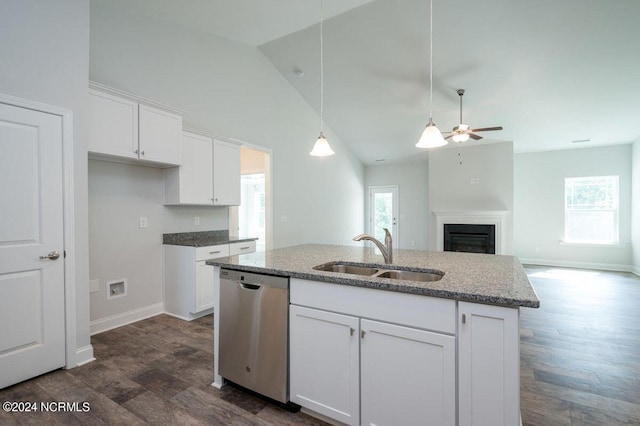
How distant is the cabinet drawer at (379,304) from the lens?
1.34 meters

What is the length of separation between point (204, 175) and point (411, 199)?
559 centimetres

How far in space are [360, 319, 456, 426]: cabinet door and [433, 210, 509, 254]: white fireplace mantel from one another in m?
5.45

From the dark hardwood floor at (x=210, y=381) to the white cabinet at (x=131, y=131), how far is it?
1.71m

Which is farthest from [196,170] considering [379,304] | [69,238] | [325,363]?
[379,304]

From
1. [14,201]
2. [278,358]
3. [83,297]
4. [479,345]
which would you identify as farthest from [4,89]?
[479,345]

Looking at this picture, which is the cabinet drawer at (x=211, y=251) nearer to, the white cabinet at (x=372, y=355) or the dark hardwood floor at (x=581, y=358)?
the white cabinet at (x=372, y=355)

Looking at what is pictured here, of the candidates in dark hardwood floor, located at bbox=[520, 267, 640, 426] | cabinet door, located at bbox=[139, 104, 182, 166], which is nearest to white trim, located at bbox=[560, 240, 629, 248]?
dark hardwood floor, located at bbox=[520, 267, 640, 426]

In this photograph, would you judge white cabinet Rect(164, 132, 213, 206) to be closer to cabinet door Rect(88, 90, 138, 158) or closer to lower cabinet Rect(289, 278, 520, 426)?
cabinet door Rect(88, 90, 138, 158)

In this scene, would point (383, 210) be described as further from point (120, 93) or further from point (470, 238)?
point (120, 93)

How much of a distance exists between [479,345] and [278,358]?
1.10 metres

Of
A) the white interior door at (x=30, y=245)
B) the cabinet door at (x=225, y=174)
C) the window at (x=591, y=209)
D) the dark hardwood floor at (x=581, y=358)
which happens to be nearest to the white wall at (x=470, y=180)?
the window at (x=591, y=209)

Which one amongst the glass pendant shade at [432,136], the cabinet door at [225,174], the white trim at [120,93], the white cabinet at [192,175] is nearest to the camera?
the glass pendant shade at [432,136]

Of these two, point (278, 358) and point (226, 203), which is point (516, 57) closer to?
point (226, 203)

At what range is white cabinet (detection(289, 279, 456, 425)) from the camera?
135 centimetres
